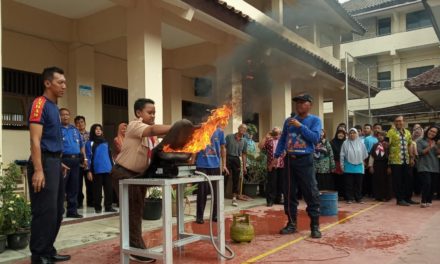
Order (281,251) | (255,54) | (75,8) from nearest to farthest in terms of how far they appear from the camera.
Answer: (281,251)
(75,8)
(255,54)

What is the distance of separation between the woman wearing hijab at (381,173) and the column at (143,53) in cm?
549

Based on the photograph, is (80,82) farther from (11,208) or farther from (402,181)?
(402,181)

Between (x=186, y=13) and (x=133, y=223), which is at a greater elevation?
(x=186, y=13)

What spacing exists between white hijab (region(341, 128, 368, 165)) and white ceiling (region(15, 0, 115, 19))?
6077mm

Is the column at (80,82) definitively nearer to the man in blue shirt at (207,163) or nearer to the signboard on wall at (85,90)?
the signboard on wall at (85,90)

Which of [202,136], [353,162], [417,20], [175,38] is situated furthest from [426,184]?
[417,20]

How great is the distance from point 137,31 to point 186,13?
0.95m

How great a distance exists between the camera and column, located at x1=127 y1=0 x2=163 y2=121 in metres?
7.25

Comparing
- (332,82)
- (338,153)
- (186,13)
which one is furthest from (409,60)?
(186,13)

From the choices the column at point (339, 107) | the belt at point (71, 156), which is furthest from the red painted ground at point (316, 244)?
the column at point (339, 107)

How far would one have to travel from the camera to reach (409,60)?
26.5 meters

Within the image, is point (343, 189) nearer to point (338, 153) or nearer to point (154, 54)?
point (338, 153)

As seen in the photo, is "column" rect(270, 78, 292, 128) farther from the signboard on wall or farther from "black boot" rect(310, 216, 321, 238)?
"black boot" rect(310, 216, 321, 238)

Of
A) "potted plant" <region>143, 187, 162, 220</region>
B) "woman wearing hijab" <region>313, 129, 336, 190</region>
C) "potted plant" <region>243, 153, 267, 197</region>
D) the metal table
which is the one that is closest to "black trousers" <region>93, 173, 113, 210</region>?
"potted plant" <region>143, 187, 162, 220</region>
